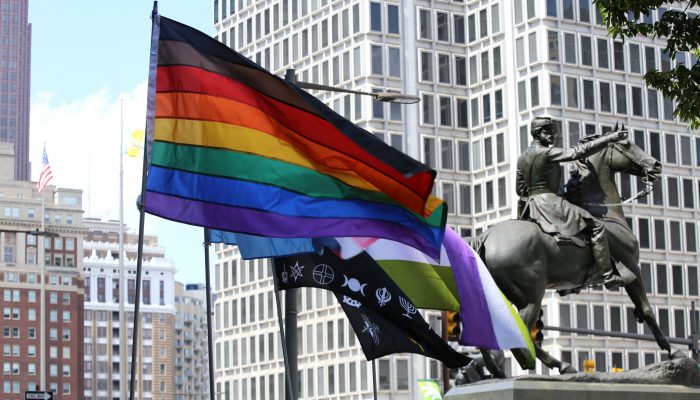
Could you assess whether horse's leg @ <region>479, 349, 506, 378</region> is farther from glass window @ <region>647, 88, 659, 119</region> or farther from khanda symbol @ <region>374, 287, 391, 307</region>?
glass window @ <region>647, 88, 659, 119</region>

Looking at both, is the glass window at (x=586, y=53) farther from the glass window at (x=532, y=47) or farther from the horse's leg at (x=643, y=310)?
the horse's leg at (x=643, y=310)

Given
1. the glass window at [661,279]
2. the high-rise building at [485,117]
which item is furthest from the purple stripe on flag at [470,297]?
the glass window at [661,279]

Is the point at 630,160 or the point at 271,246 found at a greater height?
the point at 630,160

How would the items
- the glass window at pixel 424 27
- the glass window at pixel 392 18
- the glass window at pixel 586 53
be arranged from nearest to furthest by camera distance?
the glass window at pixel 586 53 → the glass window at pixel 392 18 → the glass window at pixel 424 27

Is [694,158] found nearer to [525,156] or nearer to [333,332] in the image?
[333,332]

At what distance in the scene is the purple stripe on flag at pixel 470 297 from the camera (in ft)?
59.2

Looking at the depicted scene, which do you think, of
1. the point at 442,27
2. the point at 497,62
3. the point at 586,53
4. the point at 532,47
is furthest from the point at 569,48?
the point at 442,27

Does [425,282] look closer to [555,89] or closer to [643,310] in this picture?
[643,310]

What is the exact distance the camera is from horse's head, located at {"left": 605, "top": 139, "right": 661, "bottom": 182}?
752 inches

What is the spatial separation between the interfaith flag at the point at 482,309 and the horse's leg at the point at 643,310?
62.1 inches

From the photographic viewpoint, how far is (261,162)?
671 inches

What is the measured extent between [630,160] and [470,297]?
9.22 feet

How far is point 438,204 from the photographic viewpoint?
17.6m

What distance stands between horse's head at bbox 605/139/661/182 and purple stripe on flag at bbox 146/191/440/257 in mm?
3064
